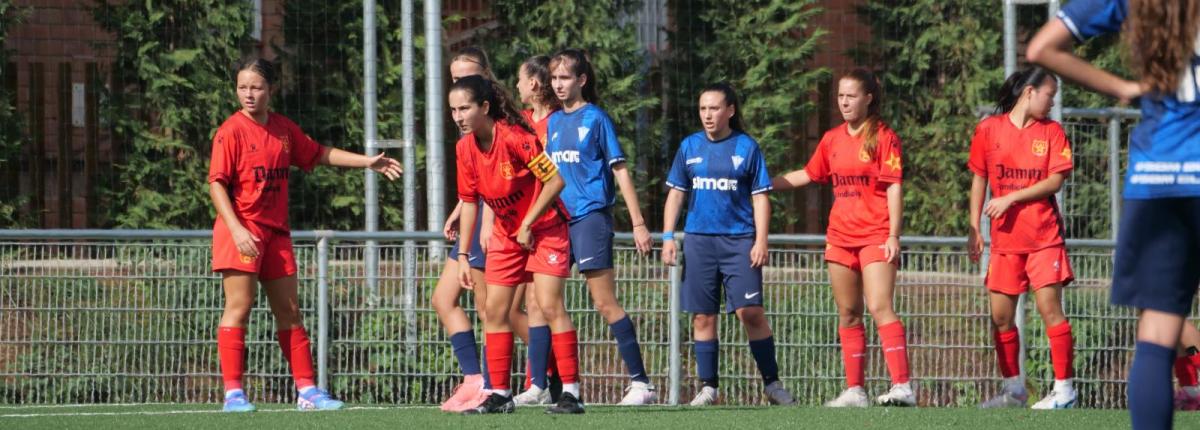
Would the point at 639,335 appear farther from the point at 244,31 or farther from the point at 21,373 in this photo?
the point at 244,31

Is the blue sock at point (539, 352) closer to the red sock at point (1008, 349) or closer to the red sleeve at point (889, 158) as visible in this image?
the red sleeve at point (889, 158)

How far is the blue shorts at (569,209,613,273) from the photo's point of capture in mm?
7453

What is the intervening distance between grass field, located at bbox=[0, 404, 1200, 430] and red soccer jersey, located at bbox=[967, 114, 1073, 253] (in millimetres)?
910

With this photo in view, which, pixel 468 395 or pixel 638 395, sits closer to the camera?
pixel 468 395

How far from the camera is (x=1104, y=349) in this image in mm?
10023

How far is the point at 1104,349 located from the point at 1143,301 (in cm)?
614

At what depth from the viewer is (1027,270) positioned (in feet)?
26.0

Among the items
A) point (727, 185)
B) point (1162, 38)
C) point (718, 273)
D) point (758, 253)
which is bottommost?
point (718, 273)

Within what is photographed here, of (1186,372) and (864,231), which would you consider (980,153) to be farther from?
(1186,372)

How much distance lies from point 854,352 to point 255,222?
2.99 m

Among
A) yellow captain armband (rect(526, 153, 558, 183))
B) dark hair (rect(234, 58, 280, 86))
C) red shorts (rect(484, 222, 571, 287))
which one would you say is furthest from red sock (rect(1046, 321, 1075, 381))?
dark hair (rect(234, 58, 280, 86))

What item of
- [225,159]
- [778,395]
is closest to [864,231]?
[778,395]

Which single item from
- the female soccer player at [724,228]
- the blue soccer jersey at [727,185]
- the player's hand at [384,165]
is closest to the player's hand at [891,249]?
the female soccer player at [724,228]

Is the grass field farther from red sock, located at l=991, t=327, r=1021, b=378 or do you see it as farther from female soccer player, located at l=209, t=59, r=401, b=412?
red sock, located at l=991, t=327, r=1021, b=378
